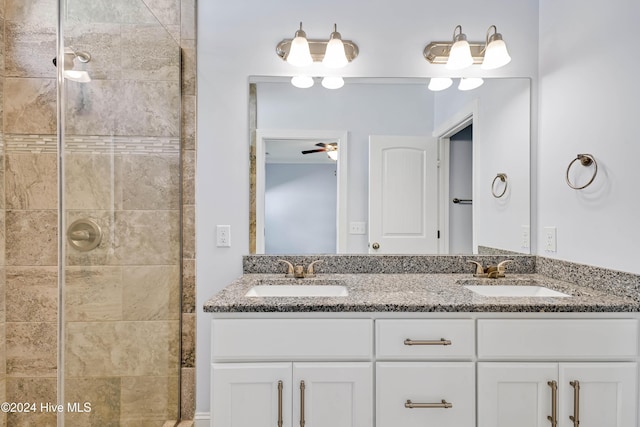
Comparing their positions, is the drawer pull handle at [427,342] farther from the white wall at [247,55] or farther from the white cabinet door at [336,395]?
the white wall at [247,55]

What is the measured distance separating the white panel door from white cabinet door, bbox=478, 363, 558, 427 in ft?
2.26

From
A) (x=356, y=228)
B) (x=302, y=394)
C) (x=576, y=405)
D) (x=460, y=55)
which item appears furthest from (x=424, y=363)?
(x=460, y=55)

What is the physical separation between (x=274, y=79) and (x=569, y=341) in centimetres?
171

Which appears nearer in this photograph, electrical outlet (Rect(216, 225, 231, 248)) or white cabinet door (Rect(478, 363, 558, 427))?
white cabinet door (Rect(478, 363, 558, 427))

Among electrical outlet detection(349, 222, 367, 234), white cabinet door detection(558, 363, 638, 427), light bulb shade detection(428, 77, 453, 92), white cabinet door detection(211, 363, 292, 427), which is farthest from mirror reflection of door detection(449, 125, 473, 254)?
white cabinet door detection(211, 363, 292, 427)

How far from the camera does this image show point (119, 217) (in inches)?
53.6

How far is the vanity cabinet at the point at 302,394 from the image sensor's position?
117cm

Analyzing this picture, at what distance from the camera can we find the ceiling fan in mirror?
173cm

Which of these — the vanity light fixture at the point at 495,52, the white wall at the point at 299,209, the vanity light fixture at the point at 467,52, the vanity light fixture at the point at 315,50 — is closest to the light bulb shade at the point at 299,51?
the vanity light fixture at the point at 315,50

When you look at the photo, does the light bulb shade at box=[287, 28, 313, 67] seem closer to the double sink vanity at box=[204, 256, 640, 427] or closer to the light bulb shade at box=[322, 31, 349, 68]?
the light bulb shade at box=[322, 31, 349, 68]

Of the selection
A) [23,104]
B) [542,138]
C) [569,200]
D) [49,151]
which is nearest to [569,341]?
[569,200]

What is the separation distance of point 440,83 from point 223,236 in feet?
4.61

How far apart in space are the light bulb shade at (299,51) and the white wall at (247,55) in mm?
88

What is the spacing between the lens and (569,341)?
1.18 m
